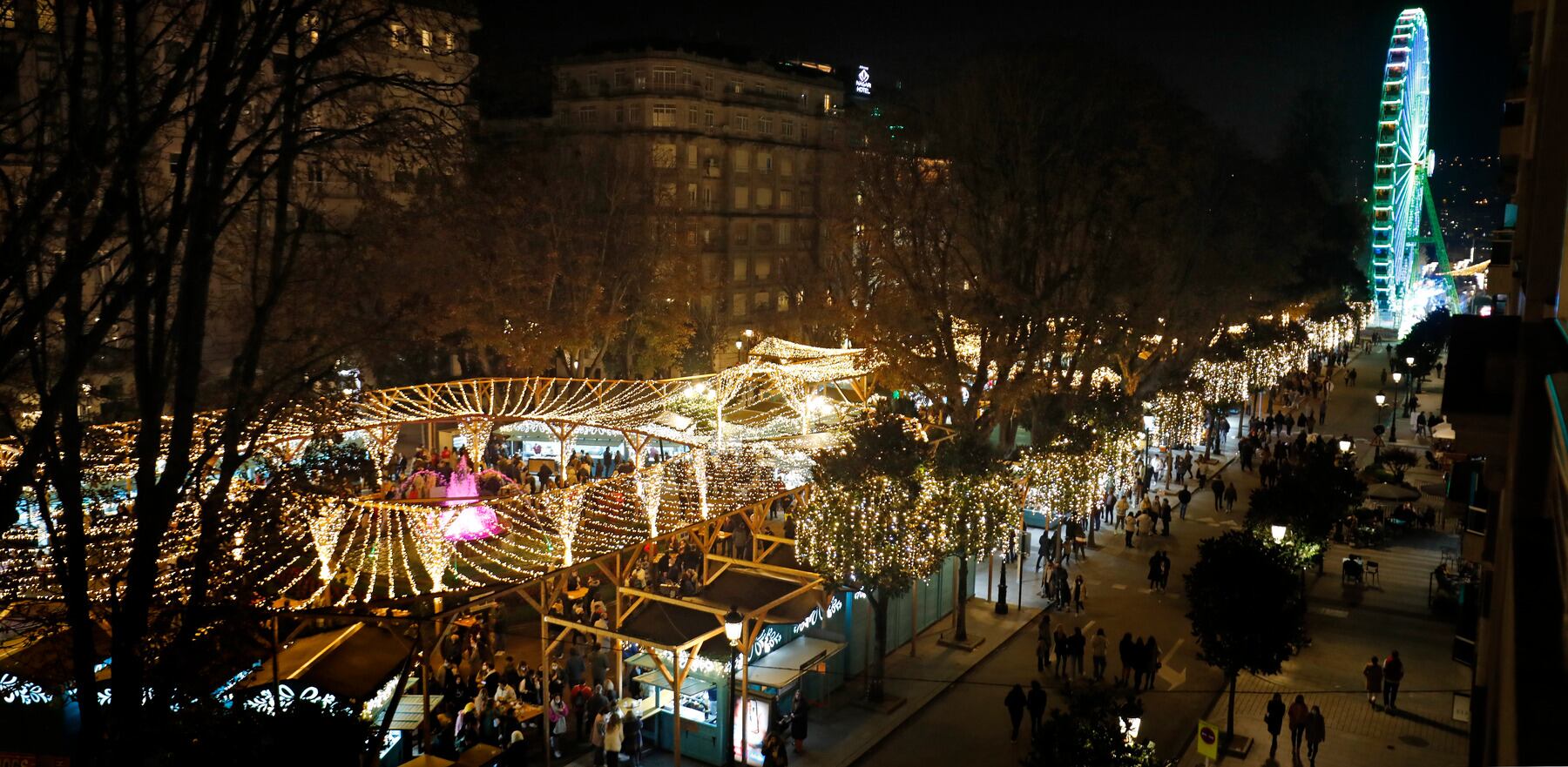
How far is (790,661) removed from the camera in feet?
52.2

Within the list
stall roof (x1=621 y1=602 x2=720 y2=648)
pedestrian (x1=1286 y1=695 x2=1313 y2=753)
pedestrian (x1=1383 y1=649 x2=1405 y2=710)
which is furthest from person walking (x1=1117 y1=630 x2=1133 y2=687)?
stall roof (x1=621 y1=602 x2=720 y2=648)

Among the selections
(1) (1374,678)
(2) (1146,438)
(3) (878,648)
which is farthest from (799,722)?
(2) (1146,438)

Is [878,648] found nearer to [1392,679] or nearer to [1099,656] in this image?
[1099,656]

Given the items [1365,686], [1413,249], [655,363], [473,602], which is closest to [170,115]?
[473,602]

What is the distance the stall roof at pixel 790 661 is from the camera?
15273 millimetres

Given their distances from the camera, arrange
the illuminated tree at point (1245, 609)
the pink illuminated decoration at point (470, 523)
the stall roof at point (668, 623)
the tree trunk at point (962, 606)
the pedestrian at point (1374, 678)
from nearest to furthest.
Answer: the pink illuminated decoration at point (470, 523) → the stall roof at point (668, 623) → the illuminated tree at point (1245, 609) → the pedestrian at point (1374, 678) → the tree trunk at point (962, 606)

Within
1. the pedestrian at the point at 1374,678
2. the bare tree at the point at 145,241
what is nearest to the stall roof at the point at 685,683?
the bare tree at the point at 145,241

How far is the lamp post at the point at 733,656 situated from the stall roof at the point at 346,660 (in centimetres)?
372

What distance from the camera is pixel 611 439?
97.5ft

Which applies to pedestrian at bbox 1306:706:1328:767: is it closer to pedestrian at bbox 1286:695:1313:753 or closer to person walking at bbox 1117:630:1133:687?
pedestrian at bbox 1286:695:1313:753

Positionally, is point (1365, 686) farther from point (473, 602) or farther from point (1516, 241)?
point (473, 602)

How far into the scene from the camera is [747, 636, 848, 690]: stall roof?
15.3 meters

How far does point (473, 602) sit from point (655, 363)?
28079mm

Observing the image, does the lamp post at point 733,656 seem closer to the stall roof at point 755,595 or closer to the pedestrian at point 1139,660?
the stall roof at point 755,595
